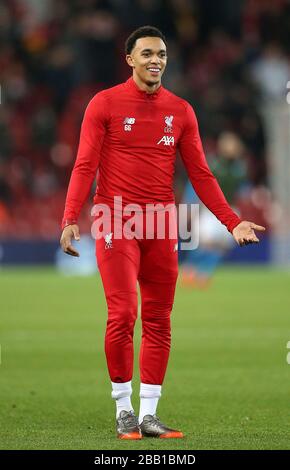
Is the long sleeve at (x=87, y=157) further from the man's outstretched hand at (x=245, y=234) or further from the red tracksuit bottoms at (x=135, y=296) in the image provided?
the man's outstretched hand at (x=245, y=234)

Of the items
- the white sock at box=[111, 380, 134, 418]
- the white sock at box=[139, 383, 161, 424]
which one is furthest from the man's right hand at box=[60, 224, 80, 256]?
the white sock at box=[139, 383, 161, 424]

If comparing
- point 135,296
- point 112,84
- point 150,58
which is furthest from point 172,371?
point 112,84

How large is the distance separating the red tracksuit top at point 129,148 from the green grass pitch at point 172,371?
1267 millimetres

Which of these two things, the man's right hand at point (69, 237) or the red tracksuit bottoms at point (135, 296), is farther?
the red tracksuit bottoms at point (135, 296)

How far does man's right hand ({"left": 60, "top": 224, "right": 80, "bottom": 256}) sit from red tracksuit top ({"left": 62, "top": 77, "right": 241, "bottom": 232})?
127mm

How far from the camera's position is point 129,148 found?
23.4 feet

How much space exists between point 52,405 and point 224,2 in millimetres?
16259

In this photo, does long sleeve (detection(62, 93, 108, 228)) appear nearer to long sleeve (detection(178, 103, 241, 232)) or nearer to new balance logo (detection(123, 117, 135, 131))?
new balance logo (detection(123, 117, 135, 131))

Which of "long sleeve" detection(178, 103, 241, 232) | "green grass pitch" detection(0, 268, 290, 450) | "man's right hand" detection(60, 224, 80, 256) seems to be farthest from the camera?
"long sleeve" detection(178, 103, 241, 232)

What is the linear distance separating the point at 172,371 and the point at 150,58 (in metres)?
3.65

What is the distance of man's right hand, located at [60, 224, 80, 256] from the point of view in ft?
22.3

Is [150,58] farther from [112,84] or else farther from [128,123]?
[112,84]

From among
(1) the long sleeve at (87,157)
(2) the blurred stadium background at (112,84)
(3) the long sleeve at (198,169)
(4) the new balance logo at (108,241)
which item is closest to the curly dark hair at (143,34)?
(1) the long sleeve at (87,157)

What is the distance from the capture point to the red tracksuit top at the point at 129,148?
7.03m
